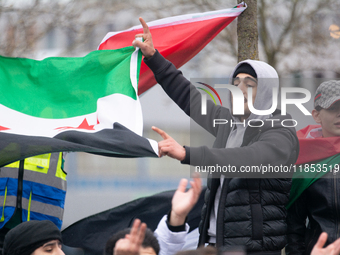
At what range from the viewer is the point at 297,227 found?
2.96m

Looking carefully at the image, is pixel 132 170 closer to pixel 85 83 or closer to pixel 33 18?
pixel 33 18

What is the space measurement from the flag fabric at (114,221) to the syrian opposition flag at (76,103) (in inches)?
42.5

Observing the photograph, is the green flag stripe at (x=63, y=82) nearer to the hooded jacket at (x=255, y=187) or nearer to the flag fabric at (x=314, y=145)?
the hooded jacket at (x=255, y=187)

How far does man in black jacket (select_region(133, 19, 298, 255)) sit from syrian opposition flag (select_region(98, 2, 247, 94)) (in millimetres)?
1115

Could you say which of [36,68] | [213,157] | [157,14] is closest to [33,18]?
[157,14]

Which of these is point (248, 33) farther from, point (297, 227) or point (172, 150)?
point (172, 150)

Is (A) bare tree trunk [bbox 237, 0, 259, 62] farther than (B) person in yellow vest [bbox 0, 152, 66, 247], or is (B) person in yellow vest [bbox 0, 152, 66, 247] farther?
(A) bare tree trunk [bbox 237, 0, 259, 62]

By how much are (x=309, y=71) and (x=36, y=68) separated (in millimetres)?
6096

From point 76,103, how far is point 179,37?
3.56 feet

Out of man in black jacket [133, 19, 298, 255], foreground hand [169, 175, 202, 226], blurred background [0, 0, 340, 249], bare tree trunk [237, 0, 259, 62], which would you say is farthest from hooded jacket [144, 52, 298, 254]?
blurred background [0, 0, 340, 249]

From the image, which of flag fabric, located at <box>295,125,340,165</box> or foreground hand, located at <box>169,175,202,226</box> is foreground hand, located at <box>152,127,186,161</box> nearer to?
foreground hand, located at <box>169,175,202,226</box>

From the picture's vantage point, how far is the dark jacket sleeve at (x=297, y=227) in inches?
115

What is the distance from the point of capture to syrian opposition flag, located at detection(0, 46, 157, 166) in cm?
280

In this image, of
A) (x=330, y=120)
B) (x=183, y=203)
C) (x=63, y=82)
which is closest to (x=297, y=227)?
(x=330, y=120)
